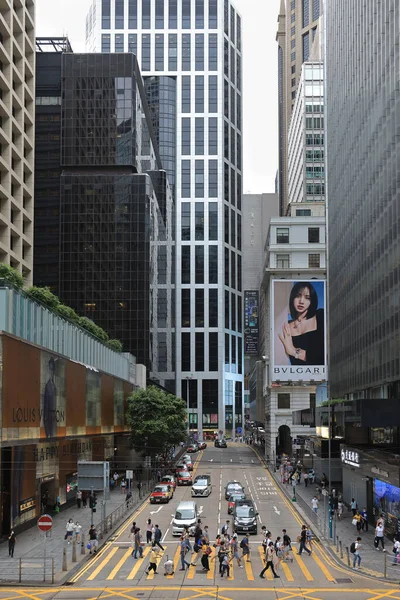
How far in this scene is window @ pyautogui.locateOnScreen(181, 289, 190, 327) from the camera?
18288cm

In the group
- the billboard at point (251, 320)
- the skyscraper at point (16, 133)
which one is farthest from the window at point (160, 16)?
the skyscraper at point (16, 133)

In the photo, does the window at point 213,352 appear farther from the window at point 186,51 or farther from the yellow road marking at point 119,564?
the yellow road marking at point 119,564

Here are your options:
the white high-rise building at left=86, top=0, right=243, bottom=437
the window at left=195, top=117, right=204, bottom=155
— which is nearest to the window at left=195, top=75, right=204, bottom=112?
the white high-rise building at left=86, top=0, right=243, bottom=437

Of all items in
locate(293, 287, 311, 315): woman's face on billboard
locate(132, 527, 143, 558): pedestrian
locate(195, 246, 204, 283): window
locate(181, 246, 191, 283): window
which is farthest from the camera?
locate(181, 246, 191, 283): window

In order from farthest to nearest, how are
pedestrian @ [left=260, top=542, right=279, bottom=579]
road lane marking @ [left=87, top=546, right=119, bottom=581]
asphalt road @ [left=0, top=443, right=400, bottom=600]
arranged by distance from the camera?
road lane marking @ [left=87, top=546, right=119, bottom=581] < pedestrian @ [left=260, top=542, right=279, bottom=579] < asphalt road @ [left=0, top=443, right=400, bottom=600]

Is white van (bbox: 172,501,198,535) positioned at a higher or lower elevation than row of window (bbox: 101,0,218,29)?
lower

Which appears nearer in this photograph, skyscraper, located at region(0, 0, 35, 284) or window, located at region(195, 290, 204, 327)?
skyscraper, located at region(0, 0, 35, 284)

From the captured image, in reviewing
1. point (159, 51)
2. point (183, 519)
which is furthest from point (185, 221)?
point (183, 519)

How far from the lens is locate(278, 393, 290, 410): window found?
112 metres

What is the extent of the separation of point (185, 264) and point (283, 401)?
77.4m

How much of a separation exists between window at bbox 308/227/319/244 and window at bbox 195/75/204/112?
261 ft

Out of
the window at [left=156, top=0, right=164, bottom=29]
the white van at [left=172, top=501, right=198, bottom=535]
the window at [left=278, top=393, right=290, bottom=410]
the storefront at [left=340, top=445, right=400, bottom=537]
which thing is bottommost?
the white van at [left=172, top=501, right=198, bottom=535]

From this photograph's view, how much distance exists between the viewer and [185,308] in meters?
184

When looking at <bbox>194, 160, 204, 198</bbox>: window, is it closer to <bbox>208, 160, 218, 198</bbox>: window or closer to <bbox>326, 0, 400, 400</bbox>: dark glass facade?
<bbox>208, 160, 218, 198</bbox>: window
